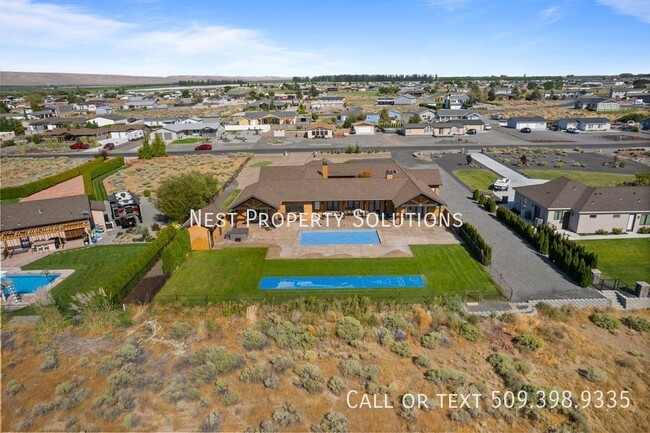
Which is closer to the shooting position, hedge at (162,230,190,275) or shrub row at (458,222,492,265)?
hedge at (162,230,190,275)

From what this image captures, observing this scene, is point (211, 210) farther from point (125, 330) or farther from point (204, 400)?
point (204, 400)

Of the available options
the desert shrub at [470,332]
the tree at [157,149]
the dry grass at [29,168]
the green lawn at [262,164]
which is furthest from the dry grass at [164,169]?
the desert shrub at [470,332]

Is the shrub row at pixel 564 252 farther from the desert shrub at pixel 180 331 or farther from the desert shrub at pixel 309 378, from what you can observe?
the desert shrub at pixel 180 331

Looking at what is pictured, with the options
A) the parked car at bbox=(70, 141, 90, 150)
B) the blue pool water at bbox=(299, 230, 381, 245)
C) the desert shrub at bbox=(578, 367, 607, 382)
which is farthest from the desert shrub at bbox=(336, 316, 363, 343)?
the parked car at bbox=(70, 141, 90, 150)

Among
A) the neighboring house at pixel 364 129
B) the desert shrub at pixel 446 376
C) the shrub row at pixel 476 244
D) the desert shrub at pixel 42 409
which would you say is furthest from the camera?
the neighboring house at pixel 364 129

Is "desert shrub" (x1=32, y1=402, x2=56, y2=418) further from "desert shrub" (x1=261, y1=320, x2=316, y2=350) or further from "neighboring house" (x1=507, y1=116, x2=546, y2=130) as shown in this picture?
"neighboring house" (x1=507, y1=116, x2=546, y2=130)

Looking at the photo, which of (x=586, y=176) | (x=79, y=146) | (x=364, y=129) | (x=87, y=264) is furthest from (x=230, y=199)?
(x=364, y=129)
